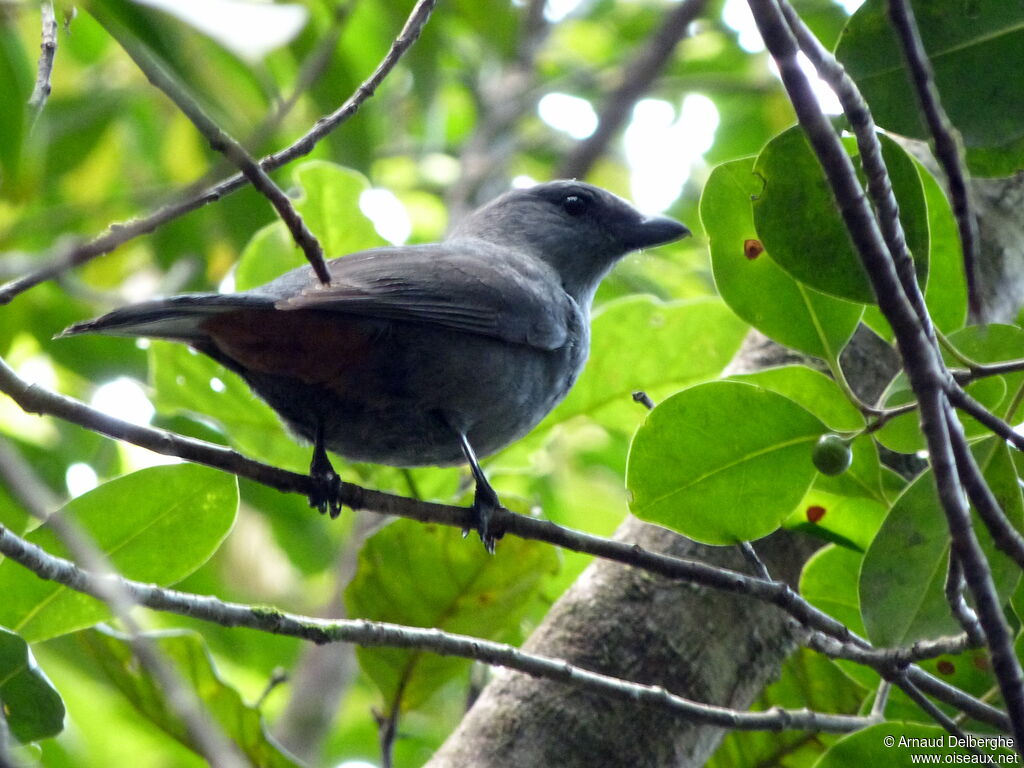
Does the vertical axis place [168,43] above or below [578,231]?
below

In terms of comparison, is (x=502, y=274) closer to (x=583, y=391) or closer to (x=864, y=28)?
(x=583, y=391)

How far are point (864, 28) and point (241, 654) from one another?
382 cm

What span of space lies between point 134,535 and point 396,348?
980 mm

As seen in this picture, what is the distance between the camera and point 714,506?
2.60m

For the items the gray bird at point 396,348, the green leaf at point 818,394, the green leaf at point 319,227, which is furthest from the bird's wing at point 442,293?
the green leaf at point 818,394

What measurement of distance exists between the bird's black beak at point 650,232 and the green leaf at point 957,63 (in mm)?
2150

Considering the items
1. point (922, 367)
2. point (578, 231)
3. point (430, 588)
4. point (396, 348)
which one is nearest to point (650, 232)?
point (578, 231)

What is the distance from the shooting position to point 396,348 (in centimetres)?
332

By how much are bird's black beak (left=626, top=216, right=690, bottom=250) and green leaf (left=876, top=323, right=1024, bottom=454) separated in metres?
1.98

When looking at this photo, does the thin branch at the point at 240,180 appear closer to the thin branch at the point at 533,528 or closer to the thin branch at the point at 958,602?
the thin branch at the point at 533,528

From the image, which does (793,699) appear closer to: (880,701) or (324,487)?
(880,701)

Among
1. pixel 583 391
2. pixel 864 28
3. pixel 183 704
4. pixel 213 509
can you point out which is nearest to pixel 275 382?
pixel 213 509

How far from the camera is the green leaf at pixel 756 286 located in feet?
8.70

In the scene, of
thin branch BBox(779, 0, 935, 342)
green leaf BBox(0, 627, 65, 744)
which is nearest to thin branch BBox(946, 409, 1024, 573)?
thin branch BBox(779, 0, 935, 342)
